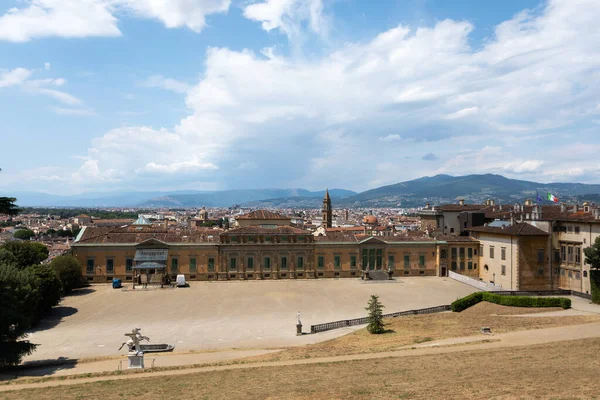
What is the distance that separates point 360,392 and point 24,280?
2566cm

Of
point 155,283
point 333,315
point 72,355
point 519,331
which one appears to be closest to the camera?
point 72,355

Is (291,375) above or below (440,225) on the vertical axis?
below

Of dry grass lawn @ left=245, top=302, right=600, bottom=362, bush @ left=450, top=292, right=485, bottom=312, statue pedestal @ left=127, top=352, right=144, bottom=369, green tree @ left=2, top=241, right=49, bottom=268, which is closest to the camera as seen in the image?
statue pedestal @ left=127, top=352, right=144, bottom=369

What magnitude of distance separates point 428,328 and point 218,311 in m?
17.4

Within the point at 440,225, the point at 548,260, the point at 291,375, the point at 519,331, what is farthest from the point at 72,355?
the point at 440,225

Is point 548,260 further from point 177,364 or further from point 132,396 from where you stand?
point 132,396

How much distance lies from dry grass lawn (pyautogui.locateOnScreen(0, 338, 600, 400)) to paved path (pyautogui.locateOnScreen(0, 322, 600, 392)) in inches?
45.2

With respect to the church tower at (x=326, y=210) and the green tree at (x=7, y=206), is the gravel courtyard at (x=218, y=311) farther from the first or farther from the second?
the church tower at (x=326, y=210)

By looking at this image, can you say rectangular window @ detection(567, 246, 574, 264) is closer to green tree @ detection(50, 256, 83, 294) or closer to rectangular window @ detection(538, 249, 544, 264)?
rectangular window @ detection(538, 249, 544, 264)

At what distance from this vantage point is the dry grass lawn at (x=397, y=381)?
1606 cm

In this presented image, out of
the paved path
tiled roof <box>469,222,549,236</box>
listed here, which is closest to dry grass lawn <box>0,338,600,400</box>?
the paved path

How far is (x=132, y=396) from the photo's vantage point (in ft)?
57.2

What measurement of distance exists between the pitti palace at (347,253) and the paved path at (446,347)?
19553 millimetres

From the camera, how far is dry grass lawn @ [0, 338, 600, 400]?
16.1m
